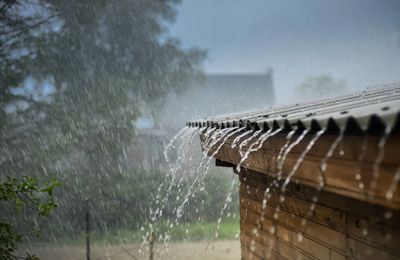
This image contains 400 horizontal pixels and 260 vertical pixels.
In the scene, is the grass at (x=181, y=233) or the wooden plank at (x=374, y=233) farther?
the grass at (x=181, y=233)

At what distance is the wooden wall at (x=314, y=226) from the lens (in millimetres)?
2047

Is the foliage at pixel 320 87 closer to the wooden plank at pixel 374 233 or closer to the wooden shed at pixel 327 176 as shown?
the wooden shed at pixel 327 176

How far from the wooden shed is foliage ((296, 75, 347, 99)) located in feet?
132

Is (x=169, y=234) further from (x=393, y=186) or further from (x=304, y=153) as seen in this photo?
(x=393, y=186)

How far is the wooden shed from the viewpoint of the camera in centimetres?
149

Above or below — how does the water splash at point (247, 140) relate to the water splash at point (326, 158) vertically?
above

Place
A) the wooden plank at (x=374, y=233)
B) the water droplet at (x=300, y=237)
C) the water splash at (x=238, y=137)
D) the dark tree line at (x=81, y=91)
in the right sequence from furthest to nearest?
the dark tree line at (x=81, y=91) < the water droplet at (x=300, y=237) < the water splash at (x=238, y=137) < the wooden plank at (x=374, y=233)

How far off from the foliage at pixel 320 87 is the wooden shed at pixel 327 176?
1587 inches

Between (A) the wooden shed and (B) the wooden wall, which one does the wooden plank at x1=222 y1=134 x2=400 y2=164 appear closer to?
(A) the wooden shed

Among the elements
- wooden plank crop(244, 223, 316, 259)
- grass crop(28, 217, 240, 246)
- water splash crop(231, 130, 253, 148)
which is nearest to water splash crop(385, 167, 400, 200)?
water splash crop(231, 130, 253, 148)

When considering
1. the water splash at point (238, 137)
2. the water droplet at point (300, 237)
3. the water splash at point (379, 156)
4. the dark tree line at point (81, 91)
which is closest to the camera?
the water splash at point (379, 156)

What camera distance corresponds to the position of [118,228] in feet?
52.6

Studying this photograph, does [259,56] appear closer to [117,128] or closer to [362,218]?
[117,128]

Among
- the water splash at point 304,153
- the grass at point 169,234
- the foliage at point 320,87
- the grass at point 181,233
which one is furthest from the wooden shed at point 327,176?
the foliage at point 320,87
